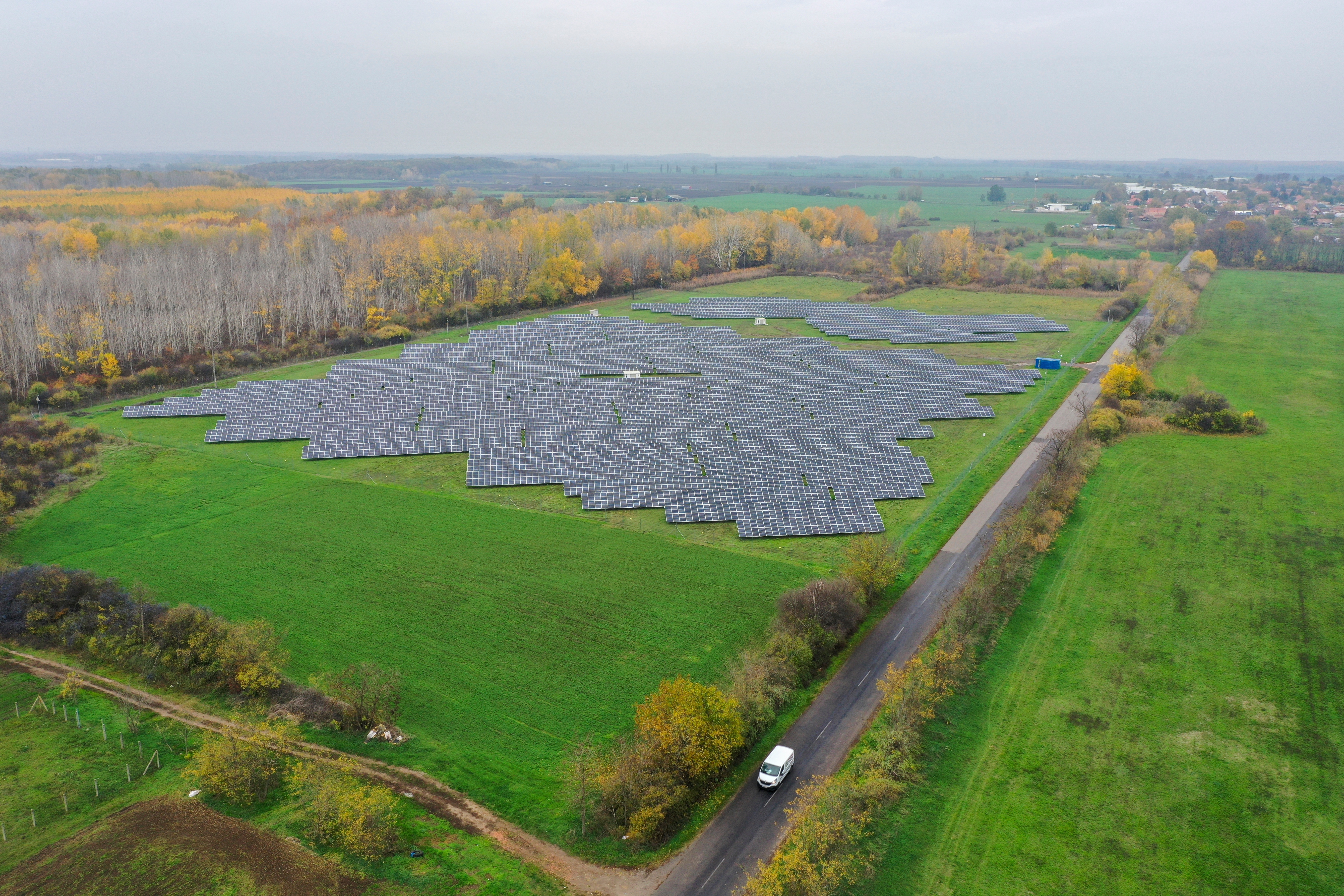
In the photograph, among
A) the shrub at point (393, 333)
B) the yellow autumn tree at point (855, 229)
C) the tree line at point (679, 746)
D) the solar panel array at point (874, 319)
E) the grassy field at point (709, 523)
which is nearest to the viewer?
the tree line at point (679, 746)

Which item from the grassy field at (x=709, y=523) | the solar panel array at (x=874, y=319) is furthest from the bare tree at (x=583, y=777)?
the solar panel array at (x=874, y=319)

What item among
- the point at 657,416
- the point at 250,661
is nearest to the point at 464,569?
the point at 250,661

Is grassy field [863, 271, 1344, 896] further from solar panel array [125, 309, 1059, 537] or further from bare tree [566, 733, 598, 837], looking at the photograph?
solar panel array [125, 309, 1059, 537]

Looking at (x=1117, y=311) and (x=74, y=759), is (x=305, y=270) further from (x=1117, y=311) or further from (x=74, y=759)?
(x=1117, y=311)

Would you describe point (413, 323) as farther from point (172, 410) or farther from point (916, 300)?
point (916, 300)

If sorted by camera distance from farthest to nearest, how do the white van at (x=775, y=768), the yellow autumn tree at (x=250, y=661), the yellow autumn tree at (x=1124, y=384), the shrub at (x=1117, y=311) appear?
1. the shrub at (x=1117, y=311)
2. the yellow autumn tree at (x=1124, y=384)
3. the yellow autumn tree at (x=250, y=661)
4. the white van at (x=775, y=768)

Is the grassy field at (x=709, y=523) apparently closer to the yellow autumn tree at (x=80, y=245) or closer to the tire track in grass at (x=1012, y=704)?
the tire track in grass at (x=1012, y=704)

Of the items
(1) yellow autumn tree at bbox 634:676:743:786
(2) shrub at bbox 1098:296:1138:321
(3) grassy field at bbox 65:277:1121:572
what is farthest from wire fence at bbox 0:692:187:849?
(2) shrub at bbox 1098:296:1138:321
